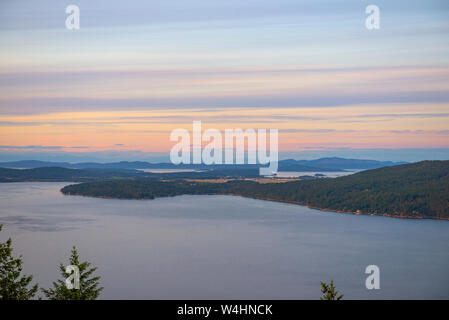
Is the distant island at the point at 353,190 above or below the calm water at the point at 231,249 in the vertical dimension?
above

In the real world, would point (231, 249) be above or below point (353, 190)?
below

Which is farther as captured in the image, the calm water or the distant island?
the distant island

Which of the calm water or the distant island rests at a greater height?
the distant island

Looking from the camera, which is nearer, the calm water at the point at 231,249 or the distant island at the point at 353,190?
the calm water at the point at 231,249

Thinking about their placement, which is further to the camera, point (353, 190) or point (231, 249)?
point (353, 190)
